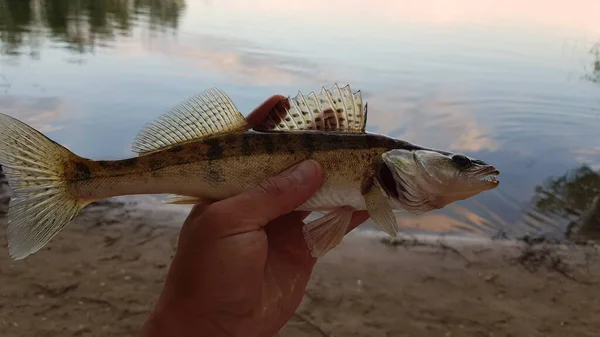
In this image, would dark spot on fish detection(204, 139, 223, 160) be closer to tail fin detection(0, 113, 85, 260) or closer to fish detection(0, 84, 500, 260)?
fish detection(0, 84, 500, 260)

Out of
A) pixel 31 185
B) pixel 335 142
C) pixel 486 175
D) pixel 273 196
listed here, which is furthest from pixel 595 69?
pixel 31 185

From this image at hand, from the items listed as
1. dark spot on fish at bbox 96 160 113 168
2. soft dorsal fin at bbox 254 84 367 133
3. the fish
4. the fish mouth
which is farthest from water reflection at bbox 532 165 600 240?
dark spot on fish at bbox 96 160 113 168

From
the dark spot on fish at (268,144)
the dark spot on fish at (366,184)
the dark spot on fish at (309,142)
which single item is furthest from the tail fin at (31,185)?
the dark spot on fish at (366,184)

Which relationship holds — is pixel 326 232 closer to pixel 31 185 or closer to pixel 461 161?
pixel 461 161

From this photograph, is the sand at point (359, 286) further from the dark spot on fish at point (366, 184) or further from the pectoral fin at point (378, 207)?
the dark spot on fish at point (366, 184)

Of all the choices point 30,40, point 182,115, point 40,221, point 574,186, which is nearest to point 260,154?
point 182,115

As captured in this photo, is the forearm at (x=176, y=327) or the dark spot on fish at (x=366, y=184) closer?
the forearm at (x=176, y=327)

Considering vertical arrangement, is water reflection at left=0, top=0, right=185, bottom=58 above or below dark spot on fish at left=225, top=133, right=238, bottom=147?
below
